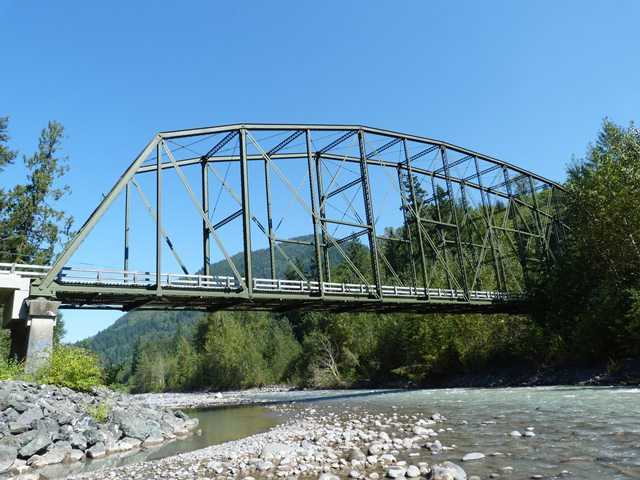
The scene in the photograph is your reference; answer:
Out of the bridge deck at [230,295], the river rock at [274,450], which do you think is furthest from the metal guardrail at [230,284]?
the river rock at [274,450]

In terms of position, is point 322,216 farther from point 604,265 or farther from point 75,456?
point 75,456

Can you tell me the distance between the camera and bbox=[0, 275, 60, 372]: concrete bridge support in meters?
19.5

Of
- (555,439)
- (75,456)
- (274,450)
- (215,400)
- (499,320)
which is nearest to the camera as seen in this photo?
(555,439)

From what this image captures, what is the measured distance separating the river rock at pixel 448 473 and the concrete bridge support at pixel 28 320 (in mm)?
17676

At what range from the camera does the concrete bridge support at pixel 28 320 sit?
767 inches

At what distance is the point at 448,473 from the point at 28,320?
19433 millimetres

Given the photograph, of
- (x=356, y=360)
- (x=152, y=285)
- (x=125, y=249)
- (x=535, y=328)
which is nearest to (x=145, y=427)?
(x=152, y=285)

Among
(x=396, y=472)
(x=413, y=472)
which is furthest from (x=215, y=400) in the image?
(x=413, y=472)

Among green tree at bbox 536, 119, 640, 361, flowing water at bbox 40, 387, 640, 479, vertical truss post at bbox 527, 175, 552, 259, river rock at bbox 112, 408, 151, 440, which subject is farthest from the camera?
vertical truss post at bbox 527, 175, 552, 259

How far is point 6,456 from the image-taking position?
12.4m

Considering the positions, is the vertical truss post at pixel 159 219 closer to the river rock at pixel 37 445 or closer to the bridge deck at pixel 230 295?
the bridge deck at pixel 230 295

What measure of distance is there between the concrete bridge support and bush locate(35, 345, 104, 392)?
447mm

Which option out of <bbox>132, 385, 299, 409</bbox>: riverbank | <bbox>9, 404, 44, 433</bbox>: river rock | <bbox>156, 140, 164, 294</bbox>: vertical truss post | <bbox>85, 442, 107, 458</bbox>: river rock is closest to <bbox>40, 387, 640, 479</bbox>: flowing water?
<bbox>85, 442, 107, 458</bbox>: river rock

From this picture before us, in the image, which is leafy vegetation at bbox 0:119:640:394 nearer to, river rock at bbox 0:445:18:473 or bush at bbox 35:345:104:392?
bush at bbox 35:345:104:392
